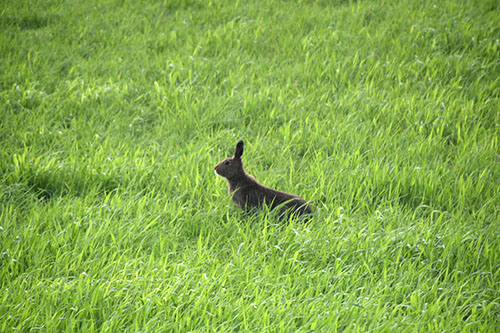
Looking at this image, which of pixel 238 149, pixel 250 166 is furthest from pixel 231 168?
pixel 250 166

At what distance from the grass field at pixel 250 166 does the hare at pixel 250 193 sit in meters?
0.12

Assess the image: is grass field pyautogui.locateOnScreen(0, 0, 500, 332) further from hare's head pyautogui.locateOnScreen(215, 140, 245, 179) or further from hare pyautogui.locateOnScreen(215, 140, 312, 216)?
hare's head pyautogui.locateOnScreen(215, 140, 245, 179)

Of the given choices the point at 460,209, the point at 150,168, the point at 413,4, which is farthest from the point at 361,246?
the point at 413,4

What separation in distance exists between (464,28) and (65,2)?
7312 millimetres

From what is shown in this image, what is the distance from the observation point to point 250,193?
4.29 m

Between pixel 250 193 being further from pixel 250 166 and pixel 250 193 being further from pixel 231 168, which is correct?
pixel 250 166

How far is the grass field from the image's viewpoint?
323 centimetres

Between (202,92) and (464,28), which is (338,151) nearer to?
(202,92)

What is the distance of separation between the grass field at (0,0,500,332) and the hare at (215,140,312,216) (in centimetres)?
12

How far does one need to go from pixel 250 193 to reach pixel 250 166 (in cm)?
79

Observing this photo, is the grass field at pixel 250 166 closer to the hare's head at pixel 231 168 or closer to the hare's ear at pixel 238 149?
the hare's head at pixel 231 168

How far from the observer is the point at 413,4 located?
897 centimetres

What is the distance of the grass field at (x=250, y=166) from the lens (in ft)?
10.6

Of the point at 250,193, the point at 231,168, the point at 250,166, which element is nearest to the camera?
the point at 250,193
